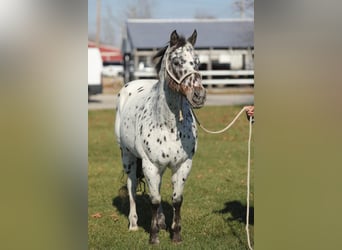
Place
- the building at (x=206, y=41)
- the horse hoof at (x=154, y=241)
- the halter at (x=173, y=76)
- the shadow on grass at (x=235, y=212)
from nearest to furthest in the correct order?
the halter at (x=173, y=76), the horse hoof at (x=154, y=241), the shadow on grass at (x=235, y=212), the building at (x=206, y=41)

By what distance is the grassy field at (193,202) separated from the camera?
533 cm

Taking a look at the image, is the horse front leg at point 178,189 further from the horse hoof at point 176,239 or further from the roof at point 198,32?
the roof at point 198,32

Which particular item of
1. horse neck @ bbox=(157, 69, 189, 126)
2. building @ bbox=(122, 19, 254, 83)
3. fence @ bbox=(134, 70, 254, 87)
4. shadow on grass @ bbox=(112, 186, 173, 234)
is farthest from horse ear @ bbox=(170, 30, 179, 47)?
building @ bbox=(122, 19, 254, 83)

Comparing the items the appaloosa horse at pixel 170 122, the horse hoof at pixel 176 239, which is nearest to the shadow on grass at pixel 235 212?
the horse hoof at pixel 176 239

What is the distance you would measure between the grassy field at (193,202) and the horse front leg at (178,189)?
0.11 metres

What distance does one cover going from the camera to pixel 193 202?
22.9ft

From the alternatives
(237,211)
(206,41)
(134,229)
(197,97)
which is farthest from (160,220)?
(206,41)
